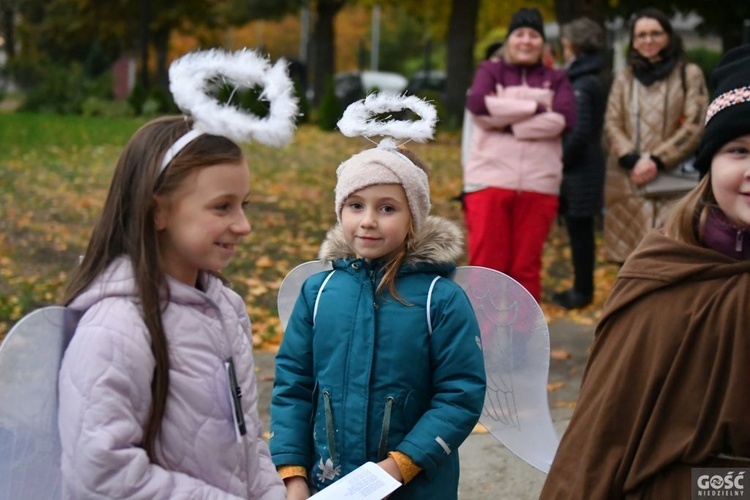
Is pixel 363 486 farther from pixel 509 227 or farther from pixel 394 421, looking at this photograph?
pixel 509 227

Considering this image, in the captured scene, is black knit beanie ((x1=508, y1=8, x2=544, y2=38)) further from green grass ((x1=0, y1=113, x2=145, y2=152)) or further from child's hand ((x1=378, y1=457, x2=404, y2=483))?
green grass ((x1=0, y1=113, x2=145, y2=152))

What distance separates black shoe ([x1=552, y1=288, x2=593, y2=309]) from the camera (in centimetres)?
796

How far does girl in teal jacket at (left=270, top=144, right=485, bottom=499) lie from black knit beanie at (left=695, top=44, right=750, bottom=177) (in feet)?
2.88

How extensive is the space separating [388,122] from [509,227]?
3612 millimetres

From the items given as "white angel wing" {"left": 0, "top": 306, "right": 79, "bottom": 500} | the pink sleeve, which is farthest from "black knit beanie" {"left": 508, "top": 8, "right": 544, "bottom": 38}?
"white angel wing" {"left": 0, "top": 306, "right": 79, "bottom": 500}

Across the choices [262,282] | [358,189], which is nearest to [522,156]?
[262,282]

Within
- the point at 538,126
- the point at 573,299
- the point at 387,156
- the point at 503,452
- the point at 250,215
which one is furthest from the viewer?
the point at 250,215

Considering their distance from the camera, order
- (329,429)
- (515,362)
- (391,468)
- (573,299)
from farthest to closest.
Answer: (573,299), (515,362), (329,429), (391,468)

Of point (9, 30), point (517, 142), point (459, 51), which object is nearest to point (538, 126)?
point (517, 142)

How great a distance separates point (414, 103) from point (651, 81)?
4023 millimetres

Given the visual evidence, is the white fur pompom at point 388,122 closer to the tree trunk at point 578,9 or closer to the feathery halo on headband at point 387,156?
the feathery halo on headband at point 387,156

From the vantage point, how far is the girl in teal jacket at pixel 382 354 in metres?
3.00

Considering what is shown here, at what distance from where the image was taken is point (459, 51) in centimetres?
2369

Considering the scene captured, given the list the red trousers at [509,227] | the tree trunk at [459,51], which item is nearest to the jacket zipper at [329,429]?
the red trousers at [509,227]
